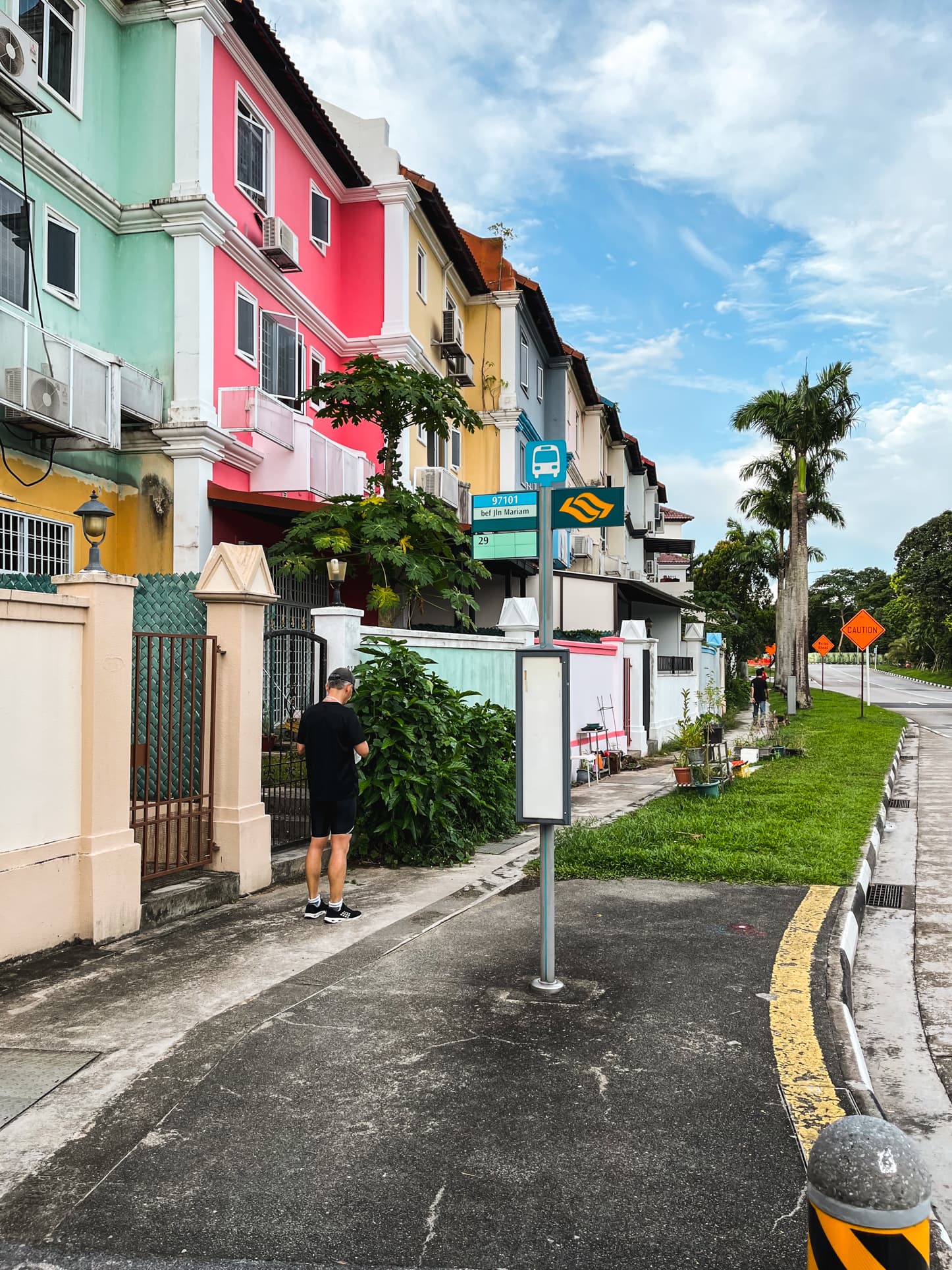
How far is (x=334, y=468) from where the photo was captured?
16.1 m

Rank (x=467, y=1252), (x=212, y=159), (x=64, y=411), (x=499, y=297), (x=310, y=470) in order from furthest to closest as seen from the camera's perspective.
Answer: (x=499, y=297), (x=310, y=470), (x=212, y=159), (x=64, y=411), (x=467, y=1252)

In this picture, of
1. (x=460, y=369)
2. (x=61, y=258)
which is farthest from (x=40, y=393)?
(x=460, y=369)

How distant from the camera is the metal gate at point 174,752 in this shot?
22.0 ft

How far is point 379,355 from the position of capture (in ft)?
62.8

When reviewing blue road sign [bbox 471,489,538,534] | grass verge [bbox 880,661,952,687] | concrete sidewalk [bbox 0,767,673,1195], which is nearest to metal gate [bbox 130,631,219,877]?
concrete sidewalk [bbox 0,767,673,1195]

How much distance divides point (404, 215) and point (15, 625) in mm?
15908

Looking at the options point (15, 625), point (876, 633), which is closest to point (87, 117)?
point (15, 625)

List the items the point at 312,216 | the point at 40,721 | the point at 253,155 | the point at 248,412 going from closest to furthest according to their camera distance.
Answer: the point at 40,721 < the point at 248,412 < the point at 253,155 < the point at 312,216

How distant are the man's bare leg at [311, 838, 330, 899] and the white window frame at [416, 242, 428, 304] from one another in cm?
1589

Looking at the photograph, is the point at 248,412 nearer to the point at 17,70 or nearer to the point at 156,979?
the point at 17,70

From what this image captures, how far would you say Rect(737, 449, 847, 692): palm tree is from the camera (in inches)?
1321

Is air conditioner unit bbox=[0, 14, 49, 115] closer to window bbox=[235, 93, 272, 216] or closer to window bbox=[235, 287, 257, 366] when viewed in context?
window bbox=[235, 93, 272, 216]

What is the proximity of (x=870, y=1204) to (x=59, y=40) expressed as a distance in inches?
591

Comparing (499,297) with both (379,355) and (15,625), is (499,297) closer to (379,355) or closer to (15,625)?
(379,355)
